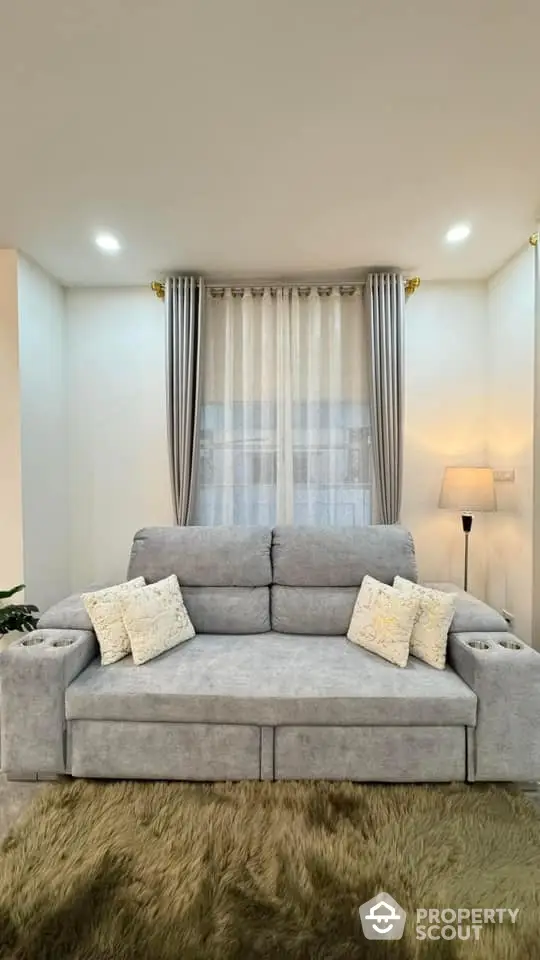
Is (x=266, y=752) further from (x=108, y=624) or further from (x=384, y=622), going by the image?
(x=108, y=624)

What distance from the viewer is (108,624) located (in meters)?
2.33

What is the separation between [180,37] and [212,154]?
20.8 inches

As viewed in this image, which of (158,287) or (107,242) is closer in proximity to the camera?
(107,242)

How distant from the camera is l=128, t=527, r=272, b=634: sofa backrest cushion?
2.70 metres

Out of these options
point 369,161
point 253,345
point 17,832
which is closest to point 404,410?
point 253,345

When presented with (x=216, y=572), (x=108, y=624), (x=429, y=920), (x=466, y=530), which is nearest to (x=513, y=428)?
(x=466, y=530)

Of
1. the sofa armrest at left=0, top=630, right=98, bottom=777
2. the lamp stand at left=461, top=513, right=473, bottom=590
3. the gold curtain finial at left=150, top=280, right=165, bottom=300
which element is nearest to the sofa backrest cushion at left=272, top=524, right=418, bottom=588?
the lamp stand at left=461, top=513, right=473, bottom=590

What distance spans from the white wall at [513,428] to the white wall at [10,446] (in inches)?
122

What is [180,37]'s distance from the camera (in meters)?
1.45

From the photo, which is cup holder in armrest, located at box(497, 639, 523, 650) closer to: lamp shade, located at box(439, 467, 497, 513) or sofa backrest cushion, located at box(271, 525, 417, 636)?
sofa backrest cushion, located at box(271, 525, 417, 636)

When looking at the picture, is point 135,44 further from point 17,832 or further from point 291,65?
point 17,832

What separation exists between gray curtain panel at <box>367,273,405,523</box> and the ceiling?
48 centimetres

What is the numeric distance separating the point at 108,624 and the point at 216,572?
Answer: 676mm

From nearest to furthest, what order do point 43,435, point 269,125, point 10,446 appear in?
point 269,125 < point 10,446 < point 43,435
